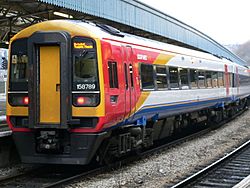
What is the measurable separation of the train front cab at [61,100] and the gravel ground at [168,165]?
0.72m

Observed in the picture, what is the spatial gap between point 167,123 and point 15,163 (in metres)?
4.79

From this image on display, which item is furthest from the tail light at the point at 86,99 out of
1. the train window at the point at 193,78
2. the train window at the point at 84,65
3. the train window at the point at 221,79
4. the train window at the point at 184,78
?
the train window at the point at 221,79

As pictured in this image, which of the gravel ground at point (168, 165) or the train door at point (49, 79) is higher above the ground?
the train door at point (49, 79)

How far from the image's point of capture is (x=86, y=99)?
8594 mm

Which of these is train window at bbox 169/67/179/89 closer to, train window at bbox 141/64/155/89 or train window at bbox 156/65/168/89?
train window at bbox 156/65/168/89

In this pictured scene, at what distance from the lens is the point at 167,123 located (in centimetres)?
1322

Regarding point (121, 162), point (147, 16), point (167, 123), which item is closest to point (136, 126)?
point (121, 162)

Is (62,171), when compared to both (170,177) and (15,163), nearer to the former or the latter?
(15,163)

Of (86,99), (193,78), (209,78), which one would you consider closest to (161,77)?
(193,78)

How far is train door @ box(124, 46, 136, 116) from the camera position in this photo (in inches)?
383

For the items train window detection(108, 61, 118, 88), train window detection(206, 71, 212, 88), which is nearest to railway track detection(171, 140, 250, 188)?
train window detection(108, 61, 118, 88)

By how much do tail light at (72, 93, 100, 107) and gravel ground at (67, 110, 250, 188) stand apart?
1.56 metres

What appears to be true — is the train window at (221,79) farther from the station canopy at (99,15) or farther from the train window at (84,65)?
the train window at (84,65)

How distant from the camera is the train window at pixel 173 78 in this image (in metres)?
12.7
